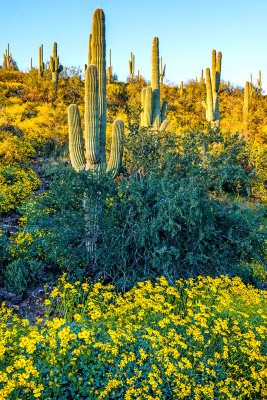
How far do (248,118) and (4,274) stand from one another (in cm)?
1787

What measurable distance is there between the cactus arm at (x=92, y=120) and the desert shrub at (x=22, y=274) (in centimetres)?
234

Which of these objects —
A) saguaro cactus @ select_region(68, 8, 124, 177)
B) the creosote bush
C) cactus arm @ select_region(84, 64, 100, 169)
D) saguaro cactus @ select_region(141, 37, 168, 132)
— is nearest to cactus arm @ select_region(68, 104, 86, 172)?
saguaro cactus @ select_region(68, 8, 124, 177)

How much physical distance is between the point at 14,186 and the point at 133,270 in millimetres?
5552

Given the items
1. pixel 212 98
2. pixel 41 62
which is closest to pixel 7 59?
pixel 41 62

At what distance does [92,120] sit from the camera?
6.31 m

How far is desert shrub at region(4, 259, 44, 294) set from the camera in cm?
471

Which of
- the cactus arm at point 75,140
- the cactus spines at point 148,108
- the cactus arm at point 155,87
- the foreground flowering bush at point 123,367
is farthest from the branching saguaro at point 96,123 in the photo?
the cactus arm at point 155,87

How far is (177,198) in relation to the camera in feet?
15.4

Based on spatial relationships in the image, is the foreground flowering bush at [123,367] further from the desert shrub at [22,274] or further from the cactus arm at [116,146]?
the cactus arm at [116,146]

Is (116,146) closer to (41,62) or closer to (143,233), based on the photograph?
A: (143,233)

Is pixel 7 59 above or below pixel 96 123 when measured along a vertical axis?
above

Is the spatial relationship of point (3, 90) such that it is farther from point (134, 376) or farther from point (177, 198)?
point (134, 376)

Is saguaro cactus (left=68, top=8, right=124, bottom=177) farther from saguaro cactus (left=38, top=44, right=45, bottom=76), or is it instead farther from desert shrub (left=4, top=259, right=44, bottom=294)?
saguaro cactus (left=38, top=44, right=45, bottom=76)

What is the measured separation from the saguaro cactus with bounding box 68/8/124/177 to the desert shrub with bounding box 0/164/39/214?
2.41 m
